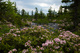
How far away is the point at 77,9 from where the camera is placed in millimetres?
12719

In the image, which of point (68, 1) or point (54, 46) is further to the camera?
point (68, 1)

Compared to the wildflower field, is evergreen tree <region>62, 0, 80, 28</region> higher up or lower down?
higher up

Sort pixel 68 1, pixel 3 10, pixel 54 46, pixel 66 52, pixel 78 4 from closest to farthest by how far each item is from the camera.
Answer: pixel 54 46, pixel 66 52, pixel 3 10, pixel 78 4, pixel 68 1

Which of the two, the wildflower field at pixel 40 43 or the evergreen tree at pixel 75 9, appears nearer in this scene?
the wildflower field at pixel 40 43

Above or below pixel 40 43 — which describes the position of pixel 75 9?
above

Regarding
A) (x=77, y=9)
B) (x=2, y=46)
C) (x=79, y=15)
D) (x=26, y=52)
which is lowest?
(x=2, y=46)

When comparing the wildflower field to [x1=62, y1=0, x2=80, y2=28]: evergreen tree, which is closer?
the wildflower field

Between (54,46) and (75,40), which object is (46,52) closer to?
(54,46)

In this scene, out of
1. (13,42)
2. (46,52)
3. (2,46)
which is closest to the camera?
(46,52)

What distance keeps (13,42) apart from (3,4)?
12.9ft

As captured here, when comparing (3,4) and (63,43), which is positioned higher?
(3,4)

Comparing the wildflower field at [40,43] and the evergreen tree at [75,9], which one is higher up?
the evergreen tree at [75,9]

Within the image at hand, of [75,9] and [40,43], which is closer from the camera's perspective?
[40,43]

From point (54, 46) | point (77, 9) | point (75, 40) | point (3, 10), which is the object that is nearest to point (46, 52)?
point (54, 46)
